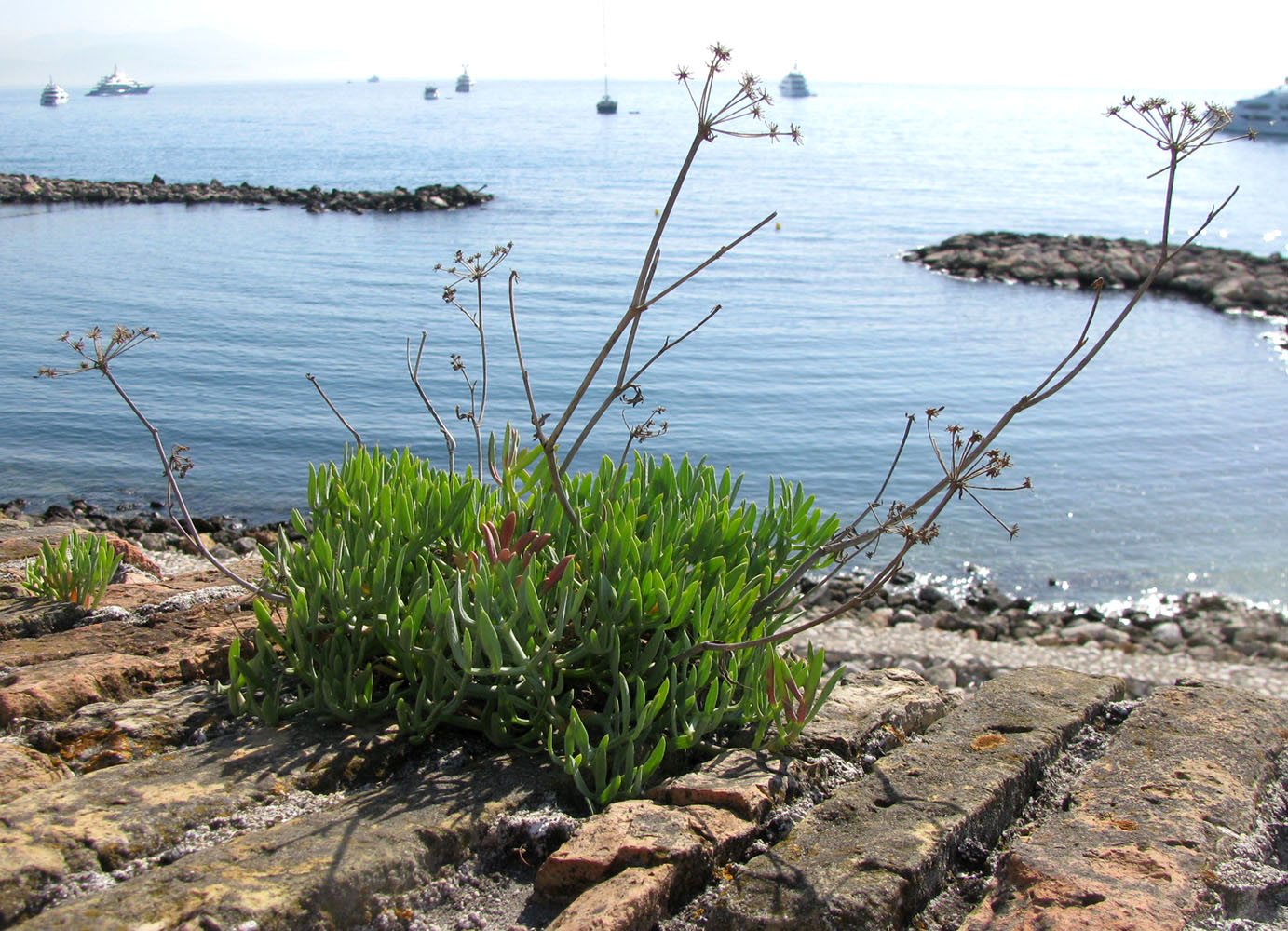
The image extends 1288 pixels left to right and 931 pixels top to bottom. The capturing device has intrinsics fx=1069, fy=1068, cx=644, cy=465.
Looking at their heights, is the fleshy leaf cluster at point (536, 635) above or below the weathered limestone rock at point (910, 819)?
above

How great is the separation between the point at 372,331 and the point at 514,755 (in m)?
18.7

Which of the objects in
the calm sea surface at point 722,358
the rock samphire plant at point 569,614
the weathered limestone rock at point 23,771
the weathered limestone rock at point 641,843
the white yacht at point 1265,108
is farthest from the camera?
the white yacht at point 1265,108

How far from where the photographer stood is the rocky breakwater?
41.4 metres

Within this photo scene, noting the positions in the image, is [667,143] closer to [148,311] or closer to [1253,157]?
[1253,157]

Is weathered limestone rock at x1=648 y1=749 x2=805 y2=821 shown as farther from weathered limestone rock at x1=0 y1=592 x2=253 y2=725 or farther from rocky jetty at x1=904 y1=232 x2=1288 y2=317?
rocky jetty at x1=904 y1=232 x2=1288 y2=317

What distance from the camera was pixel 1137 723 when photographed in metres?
3.48

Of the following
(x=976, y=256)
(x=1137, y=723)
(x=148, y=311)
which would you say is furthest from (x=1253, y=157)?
(x=1137, y=723)

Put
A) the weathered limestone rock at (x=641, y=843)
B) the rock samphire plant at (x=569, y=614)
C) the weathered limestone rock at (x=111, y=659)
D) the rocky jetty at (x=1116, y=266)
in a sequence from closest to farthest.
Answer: the weathered limestone rock at (x=641, y=843) < the rock samphire plant at (x=569, y=614) < the weathered limestone rock at (x=111, y=659) < the rocky jetty at (x=1116, y=266)

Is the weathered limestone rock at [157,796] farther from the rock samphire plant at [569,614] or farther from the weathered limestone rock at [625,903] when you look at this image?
the weathered limestone rock at [625,903]

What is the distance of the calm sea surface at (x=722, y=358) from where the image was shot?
42.2 ft

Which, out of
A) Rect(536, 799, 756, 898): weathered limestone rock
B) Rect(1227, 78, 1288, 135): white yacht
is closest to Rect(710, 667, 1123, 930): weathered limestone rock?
Rect(536, 799, 756, 898): weathered limestone rock

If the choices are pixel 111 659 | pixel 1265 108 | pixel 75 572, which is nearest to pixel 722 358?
pixel 75 572

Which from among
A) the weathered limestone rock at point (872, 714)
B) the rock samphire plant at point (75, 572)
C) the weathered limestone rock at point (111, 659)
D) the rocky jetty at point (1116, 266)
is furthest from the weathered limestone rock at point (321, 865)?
the rocky jetty at point (1116, 266)

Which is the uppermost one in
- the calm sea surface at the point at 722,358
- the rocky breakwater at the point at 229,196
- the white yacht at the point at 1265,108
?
the white yacht at the point at 1265,108
